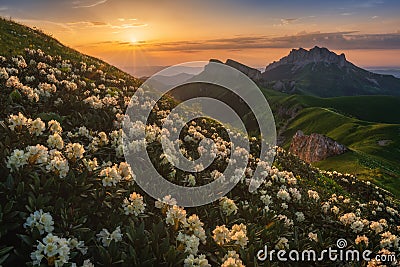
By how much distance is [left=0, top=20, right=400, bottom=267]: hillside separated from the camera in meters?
4.71

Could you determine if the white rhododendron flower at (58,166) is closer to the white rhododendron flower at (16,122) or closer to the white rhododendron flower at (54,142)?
the white rhododendron flower at (54,142)

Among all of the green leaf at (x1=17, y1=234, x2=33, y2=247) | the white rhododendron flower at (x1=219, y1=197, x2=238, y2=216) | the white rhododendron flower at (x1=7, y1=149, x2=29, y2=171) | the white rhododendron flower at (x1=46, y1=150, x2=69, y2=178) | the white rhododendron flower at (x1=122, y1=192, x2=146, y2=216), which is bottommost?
the white rhododendron flower at (x1=219, y1=197, x2=238, y2=216)

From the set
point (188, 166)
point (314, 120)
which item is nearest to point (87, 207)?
point (188, 166)

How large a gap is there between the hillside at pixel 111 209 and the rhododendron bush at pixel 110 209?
19 mm

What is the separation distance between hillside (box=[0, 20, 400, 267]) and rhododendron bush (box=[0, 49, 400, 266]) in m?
0.02

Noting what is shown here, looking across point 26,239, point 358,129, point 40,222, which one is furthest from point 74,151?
point 358,129

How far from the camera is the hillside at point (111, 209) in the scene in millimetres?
4715

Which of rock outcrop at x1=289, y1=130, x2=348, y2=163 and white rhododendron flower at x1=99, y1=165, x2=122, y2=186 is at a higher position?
white rhododendron flower at x1=99, y1=165, x2=122, y2=186

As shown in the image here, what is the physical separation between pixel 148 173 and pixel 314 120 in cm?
10152

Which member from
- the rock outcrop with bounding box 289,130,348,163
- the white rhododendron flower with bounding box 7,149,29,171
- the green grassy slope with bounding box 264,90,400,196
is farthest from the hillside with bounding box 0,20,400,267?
the rock outcrop with bounding box 289,130,348,163

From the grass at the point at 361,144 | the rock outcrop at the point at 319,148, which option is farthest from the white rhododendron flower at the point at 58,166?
the rock outcrop at the point at 319,148

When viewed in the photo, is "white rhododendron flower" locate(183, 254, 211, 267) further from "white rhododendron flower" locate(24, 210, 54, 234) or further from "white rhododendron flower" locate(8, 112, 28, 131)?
"white rhododendron flower" locate(8, 112, 28, 131)

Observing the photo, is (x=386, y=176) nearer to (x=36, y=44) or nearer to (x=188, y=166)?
(x=188, y=166)

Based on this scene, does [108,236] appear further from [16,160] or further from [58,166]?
[16,160]
